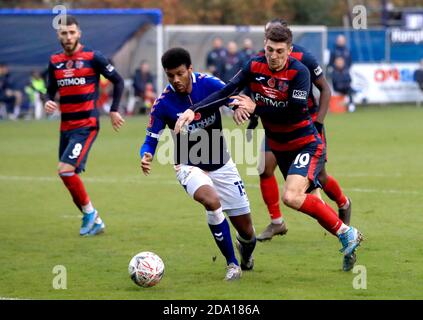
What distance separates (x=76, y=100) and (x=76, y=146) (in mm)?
561

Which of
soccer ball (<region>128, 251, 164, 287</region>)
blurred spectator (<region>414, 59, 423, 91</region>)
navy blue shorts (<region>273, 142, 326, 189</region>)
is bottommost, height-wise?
blurred spectator (<region>414, 59, 423, 91</region>)

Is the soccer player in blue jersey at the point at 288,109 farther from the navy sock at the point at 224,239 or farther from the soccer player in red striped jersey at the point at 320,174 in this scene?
the soccer player in red striped jersey at the point at 320,174

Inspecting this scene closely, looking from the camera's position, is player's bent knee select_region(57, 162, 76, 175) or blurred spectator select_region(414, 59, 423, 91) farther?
blurred spectator select_region(414, 59, 423, 91)

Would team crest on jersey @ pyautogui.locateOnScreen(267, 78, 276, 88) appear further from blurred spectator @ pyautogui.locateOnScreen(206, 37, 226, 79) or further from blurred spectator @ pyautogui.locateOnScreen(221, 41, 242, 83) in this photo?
blurred spectator @ pyautogui.locateOnScreen(206, 37, 226, 79)

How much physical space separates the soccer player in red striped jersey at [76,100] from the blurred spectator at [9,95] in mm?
18065

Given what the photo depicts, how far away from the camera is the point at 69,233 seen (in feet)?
36.0

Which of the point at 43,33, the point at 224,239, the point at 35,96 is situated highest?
the point at 224,239

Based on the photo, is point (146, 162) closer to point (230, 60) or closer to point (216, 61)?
point (230, 60)

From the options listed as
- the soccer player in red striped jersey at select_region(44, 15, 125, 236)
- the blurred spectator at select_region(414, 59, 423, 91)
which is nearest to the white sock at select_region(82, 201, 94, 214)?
the soccer player in red striped jersey at select_region(44, 15, 125, 236)

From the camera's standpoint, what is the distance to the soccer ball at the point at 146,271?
25.7ft

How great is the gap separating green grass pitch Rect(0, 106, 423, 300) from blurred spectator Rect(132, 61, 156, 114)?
10.3 m

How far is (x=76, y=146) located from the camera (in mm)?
11039

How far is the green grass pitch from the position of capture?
784cm

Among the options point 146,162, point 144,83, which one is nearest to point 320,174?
point 146,162
